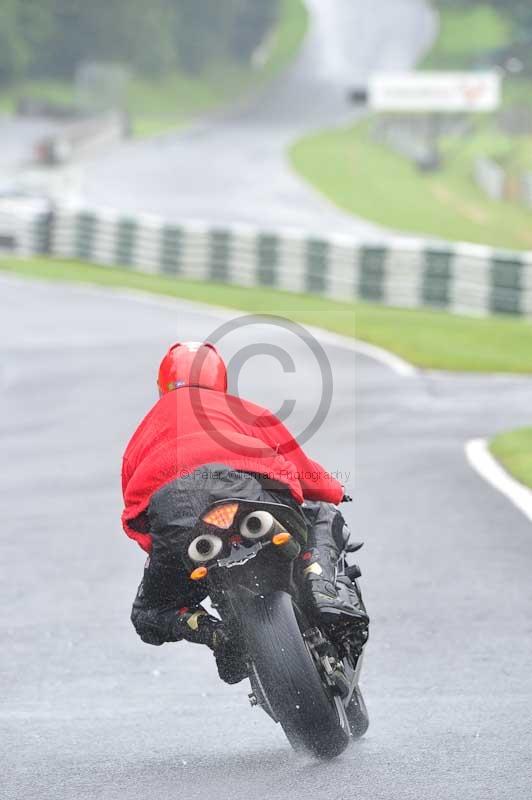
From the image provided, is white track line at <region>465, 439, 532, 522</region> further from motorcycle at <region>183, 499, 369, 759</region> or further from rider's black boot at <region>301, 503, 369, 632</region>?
motorcycle at <region>183, 499, 369, 759</region>

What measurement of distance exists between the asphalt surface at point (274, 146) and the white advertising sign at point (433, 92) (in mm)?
4892

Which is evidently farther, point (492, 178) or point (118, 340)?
point (492, 178)

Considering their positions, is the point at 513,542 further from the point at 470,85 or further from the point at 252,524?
the point at 470,85

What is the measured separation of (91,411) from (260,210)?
36674mm

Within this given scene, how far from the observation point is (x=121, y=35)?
298 feet

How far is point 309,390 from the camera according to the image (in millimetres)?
Result: 16375

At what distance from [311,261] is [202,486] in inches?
885

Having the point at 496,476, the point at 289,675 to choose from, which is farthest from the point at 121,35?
the point at 289,675

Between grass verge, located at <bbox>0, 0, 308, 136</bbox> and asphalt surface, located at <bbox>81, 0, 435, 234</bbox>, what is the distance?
1708mm

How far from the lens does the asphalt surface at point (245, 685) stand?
18.1 feet

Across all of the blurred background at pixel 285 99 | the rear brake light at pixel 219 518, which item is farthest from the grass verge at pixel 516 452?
the blurred background at pixel 285 99

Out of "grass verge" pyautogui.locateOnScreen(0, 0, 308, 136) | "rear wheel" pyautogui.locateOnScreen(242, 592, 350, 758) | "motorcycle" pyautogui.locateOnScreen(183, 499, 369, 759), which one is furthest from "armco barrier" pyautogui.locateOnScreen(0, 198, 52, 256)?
"grass verge" pyautogui.locateOnScreen(0, 0, 308, 136)

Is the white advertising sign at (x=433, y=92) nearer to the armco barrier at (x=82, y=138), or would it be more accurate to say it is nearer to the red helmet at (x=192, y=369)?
the armco barrier at (x=82, y=138)

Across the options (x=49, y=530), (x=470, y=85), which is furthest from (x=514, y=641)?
(x=470, y=85)
